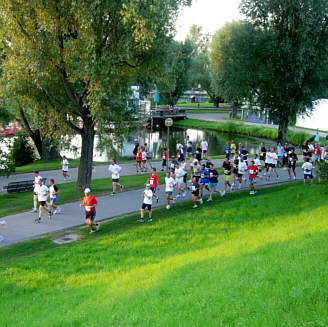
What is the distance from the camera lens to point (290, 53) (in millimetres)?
29297

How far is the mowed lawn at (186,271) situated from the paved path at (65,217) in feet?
3.03

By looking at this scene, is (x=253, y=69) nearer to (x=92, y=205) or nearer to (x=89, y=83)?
A: (x=89, y=83)

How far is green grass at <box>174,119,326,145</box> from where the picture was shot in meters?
44.7

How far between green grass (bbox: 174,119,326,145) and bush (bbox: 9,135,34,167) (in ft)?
91.4

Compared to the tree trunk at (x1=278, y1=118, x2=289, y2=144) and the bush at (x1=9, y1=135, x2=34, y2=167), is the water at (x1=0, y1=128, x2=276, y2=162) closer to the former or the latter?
the bush at (x1=9, y1=135, x2=34, y2=167)

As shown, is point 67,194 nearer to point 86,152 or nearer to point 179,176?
point 86,152

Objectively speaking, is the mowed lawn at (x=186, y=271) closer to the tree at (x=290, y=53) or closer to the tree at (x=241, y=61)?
the tree at (x=290, y=53)

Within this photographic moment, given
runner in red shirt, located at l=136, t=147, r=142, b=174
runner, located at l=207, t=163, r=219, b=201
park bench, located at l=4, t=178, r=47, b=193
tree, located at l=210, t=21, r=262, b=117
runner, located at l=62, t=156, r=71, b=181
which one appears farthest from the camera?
tree, located at l=210, t=21, r=262, b=117

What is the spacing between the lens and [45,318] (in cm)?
852

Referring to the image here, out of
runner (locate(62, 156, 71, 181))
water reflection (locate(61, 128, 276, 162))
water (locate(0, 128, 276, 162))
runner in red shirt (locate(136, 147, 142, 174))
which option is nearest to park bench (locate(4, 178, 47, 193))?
runner (locate(62, 156, 71, 181))

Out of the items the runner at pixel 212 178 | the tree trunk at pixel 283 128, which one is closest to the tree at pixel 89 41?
the runner at pixel 212 178

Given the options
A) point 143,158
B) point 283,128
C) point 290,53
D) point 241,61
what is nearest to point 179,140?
point 283,128

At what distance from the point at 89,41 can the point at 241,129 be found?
42712 millimetres

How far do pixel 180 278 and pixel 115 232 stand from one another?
17.8 feet
